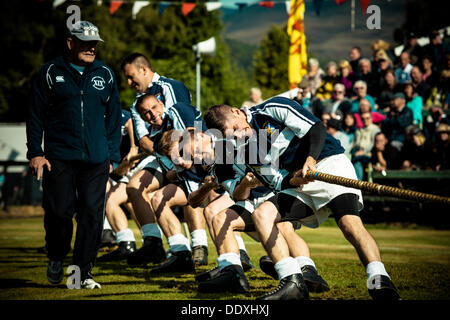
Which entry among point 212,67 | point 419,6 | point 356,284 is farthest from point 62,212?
point 419,6

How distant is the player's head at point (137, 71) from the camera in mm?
7031

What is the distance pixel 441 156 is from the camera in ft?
41.0

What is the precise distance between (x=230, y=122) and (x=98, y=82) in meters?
1.40

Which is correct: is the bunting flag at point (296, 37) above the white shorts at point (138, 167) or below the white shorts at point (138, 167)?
above

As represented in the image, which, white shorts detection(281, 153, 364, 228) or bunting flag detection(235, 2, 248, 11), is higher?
bunting flag detection(235, 2, 248, 11)

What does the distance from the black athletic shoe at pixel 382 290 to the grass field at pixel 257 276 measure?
0.44 meters

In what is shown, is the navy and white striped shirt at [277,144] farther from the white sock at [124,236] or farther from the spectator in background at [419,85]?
the spectator in background at [419,85]

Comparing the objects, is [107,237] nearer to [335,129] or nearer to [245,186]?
[245,186]

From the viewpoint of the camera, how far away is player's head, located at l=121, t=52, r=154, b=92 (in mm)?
7031

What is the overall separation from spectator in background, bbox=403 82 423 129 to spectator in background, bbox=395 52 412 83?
0.81 metres

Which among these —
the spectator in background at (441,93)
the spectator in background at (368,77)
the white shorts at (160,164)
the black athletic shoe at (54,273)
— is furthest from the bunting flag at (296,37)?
the black athletic shoe at (54,273)

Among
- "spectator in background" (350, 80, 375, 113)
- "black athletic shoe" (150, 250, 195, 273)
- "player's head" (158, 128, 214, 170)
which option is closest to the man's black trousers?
"player's head" (158, 128, 214, 170)

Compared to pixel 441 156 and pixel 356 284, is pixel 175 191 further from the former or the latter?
pixel 441 156

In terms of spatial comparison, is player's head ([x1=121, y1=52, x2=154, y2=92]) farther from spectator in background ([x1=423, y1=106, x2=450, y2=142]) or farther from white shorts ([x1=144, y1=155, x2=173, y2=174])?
spectator in background ([x1=423, y1=106, x2=450, y2=142])
